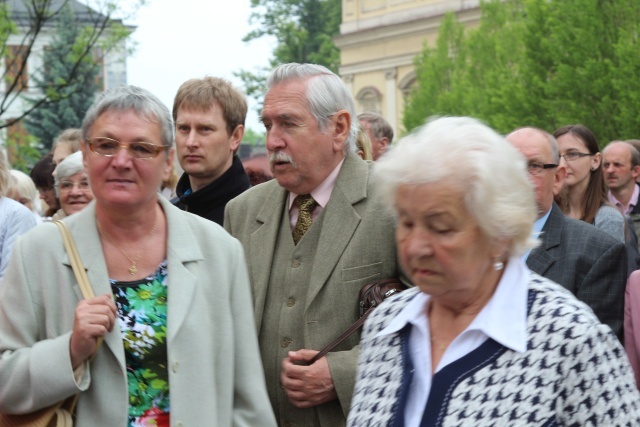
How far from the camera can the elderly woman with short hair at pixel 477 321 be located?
2965 mm

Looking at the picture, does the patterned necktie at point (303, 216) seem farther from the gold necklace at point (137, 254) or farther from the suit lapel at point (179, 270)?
the gold necklace at point (137, 254)

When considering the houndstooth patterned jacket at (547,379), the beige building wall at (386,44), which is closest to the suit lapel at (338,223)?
the houndstooth patterned jacket at (547,379)

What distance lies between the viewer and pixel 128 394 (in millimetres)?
3941

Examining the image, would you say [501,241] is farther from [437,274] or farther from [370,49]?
[370,49]

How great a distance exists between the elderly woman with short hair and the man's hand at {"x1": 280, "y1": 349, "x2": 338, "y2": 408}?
4.26ft

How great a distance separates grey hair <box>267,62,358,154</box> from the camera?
4992 mm

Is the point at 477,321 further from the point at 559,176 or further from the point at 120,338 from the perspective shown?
the point at 559,176

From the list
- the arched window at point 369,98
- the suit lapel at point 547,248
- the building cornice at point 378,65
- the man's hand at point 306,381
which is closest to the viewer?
the man's hand at point 306,381

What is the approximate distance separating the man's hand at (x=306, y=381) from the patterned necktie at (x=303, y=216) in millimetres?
601

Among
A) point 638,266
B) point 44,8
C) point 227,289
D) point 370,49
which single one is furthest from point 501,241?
point 370,49

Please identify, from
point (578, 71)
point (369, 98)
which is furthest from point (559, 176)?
point (369, 98)

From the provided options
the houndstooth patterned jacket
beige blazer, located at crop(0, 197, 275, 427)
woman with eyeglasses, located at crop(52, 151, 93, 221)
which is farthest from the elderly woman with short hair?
woman with eyeglasses, located at crop(52, 151, 93, 221)

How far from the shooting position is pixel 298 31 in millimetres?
65875

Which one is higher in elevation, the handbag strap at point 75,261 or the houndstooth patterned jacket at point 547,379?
the handbag strap at point 75,261
